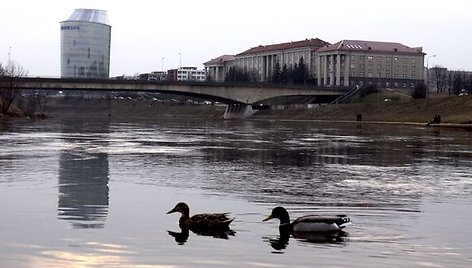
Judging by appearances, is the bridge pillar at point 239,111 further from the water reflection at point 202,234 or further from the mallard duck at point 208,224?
the water reflection at point 202,234

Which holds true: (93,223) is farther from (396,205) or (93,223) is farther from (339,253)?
(396,205)

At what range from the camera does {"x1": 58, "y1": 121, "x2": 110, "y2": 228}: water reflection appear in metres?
16.1

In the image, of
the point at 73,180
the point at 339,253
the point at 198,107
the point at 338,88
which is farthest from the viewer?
the point at 198,107

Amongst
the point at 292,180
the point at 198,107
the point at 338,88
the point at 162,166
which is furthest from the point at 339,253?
the point at 198,107

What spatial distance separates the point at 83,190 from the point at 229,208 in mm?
5383

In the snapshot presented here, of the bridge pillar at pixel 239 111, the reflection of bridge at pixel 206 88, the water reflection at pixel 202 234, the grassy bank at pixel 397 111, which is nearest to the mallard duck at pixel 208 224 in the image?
the water reflection at pixel 202 234

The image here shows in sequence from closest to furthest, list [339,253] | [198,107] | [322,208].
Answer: [339,253] < [322,208] < [198,107]

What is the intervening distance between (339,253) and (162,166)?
1749 cm

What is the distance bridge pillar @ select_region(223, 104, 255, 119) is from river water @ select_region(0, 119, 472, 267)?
400 ft

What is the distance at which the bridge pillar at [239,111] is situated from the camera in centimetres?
15625

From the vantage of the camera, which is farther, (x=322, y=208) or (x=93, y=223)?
(x=322, y=208)

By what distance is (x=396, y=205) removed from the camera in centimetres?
A: 1862

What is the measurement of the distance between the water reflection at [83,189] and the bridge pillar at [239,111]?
121 metres

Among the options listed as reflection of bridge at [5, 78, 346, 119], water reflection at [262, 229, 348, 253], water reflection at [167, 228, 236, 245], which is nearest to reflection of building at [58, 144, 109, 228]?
water reflection at [167, 228, 236, 245]
